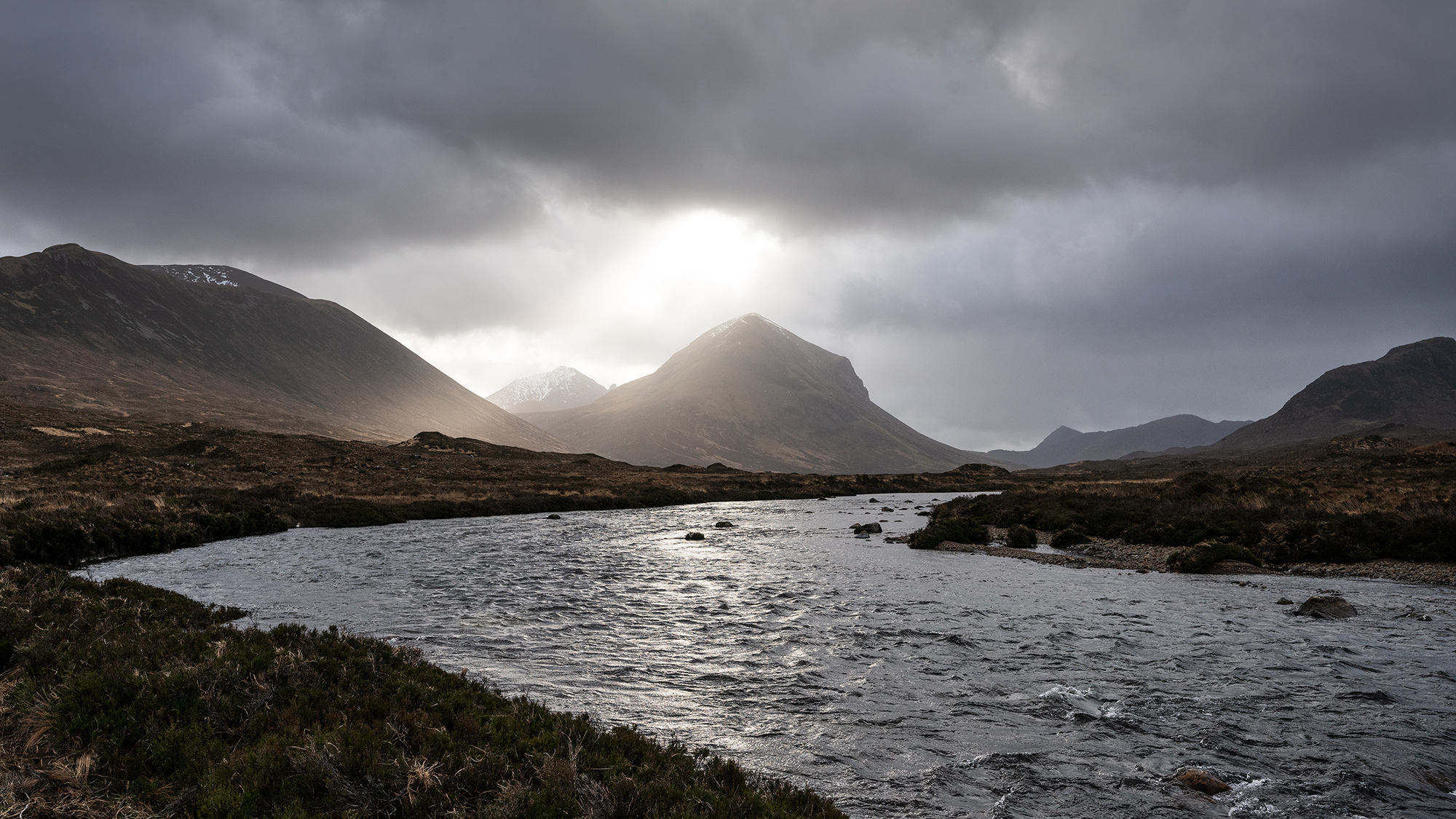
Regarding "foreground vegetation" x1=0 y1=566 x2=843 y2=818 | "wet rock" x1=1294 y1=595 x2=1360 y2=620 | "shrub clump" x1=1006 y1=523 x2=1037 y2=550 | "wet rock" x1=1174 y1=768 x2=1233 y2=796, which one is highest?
"foreground vegetation" x1=0 y1=566 x2=843 y2=818

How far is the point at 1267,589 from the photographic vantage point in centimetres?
2438

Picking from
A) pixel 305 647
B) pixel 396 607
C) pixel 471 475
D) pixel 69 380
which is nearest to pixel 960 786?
pixel 305 647

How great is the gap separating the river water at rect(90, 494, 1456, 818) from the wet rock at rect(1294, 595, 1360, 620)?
24.9 inches

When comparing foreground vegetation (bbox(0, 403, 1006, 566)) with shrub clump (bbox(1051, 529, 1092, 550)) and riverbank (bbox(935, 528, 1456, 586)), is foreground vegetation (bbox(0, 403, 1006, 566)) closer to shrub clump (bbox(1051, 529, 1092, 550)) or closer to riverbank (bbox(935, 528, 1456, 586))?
riverbank (bbox(935, 528, 1456, 586))

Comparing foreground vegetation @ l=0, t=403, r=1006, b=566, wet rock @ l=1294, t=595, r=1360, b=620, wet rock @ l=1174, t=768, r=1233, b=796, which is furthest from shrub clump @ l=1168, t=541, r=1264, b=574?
foreground vegetation @ l=0, t=403, r=1006, b=566

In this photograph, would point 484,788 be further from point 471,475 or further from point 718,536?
point 471,475

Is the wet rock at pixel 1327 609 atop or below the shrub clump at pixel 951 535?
atop

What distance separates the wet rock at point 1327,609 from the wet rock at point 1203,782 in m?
14.7

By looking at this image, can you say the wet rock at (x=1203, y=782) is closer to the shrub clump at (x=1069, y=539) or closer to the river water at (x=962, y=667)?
the river water at (x=962, y=667)

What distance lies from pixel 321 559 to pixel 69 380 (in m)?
233

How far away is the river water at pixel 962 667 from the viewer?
10.1 m

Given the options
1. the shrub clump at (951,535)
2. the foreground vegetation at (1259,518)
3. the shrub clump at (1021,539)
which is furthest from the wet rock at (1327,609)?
the shrub clump at (951,535)

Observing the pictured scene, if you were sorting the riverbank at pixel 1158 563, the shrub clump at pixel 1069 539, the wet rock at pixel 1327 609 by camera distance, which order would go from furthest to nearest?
the shrub clump at pixel 1069 539, the riverbank at pixel 1158 563, the wet rock at pixel 1327 609

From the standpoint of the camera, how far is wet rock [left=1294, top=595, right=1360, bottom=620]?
19562 millimetres
